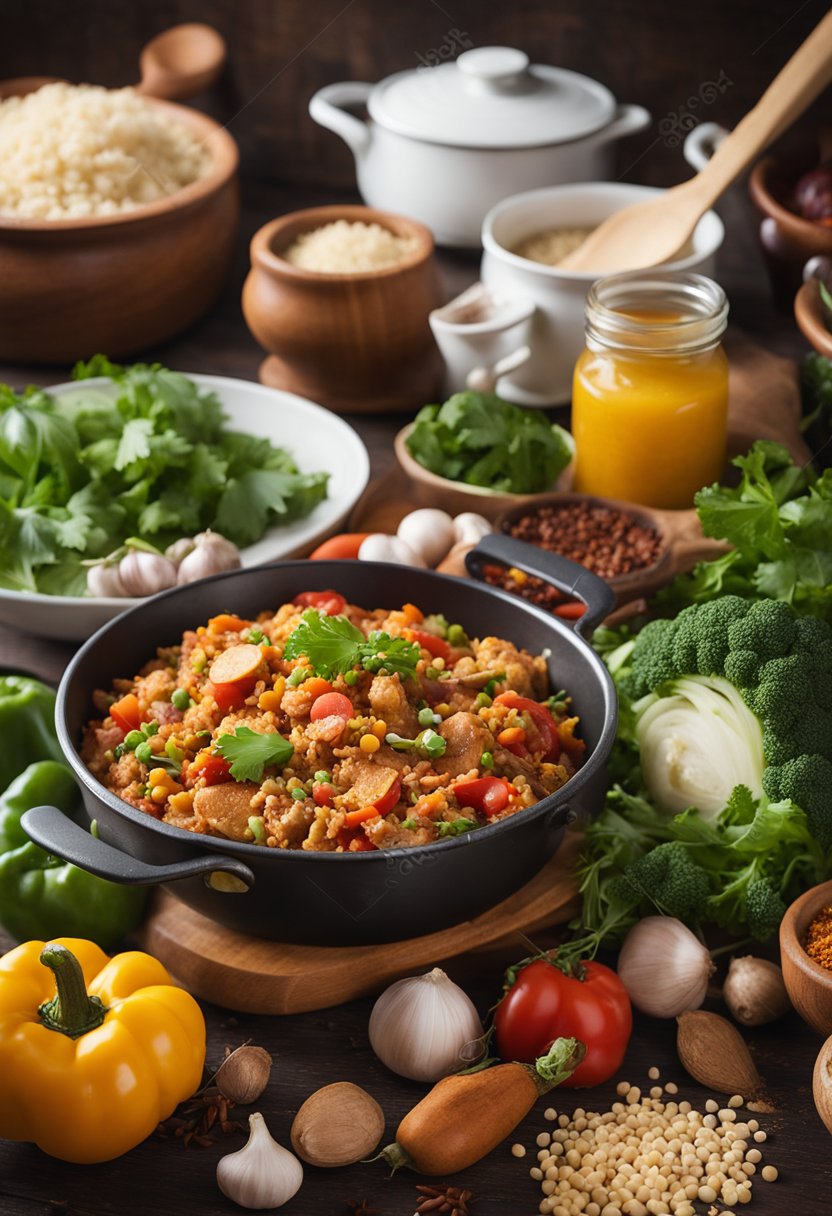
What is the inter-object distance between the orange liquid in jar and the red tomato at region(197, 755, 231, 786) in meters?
1.02

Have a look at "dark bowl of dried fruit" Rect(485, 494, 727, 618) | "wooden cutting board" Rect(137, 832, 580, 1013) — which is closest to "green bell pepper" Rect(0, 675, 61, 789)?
"wooden cutting board" Rect(137, 832, 580, 1013)

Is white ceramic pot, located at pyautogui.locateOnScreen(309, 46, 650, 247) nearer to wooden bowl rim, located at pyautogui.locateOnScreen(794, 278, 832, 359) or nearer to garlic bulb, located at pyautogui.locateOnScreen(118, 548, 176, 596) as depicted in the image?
wooden bowl rim, located at pyautogui.locateOnScreen(794, 278, 832, 359)

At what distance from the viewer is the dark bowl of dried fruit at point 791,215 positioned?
2877mm

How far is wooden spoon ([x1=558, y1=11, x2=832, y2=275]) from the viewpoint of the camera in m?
2.59

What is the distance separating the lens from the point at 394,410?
2967mm

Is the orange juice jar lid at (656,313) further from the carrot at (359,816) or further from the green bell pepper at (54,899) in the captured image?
the green bell pepper at (54,899)

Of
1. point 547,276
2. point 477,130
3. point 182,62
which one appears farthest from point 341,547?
point 182,62

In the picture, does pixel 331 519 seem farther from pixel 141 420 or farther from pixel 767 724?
pixel 767 724

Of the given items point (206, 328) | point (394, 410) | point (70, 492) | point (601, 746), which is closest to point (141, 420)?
point (70, 492)

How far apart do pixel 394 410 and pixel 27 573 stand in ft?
3.33

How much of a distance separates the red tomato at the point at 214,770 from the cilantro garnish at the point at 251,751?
12 mm

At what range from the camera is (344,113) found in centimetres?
323

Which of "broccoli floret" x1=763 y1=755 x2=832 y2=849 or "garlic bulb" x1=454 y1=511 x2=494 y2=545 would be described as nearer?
"broccoli floret" x1=763 y1=755 x2=832 y2=849

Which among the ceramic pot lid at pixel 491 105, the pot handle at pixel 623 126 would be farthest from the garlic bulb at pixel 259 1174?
the pot handle at pixel 623 126
